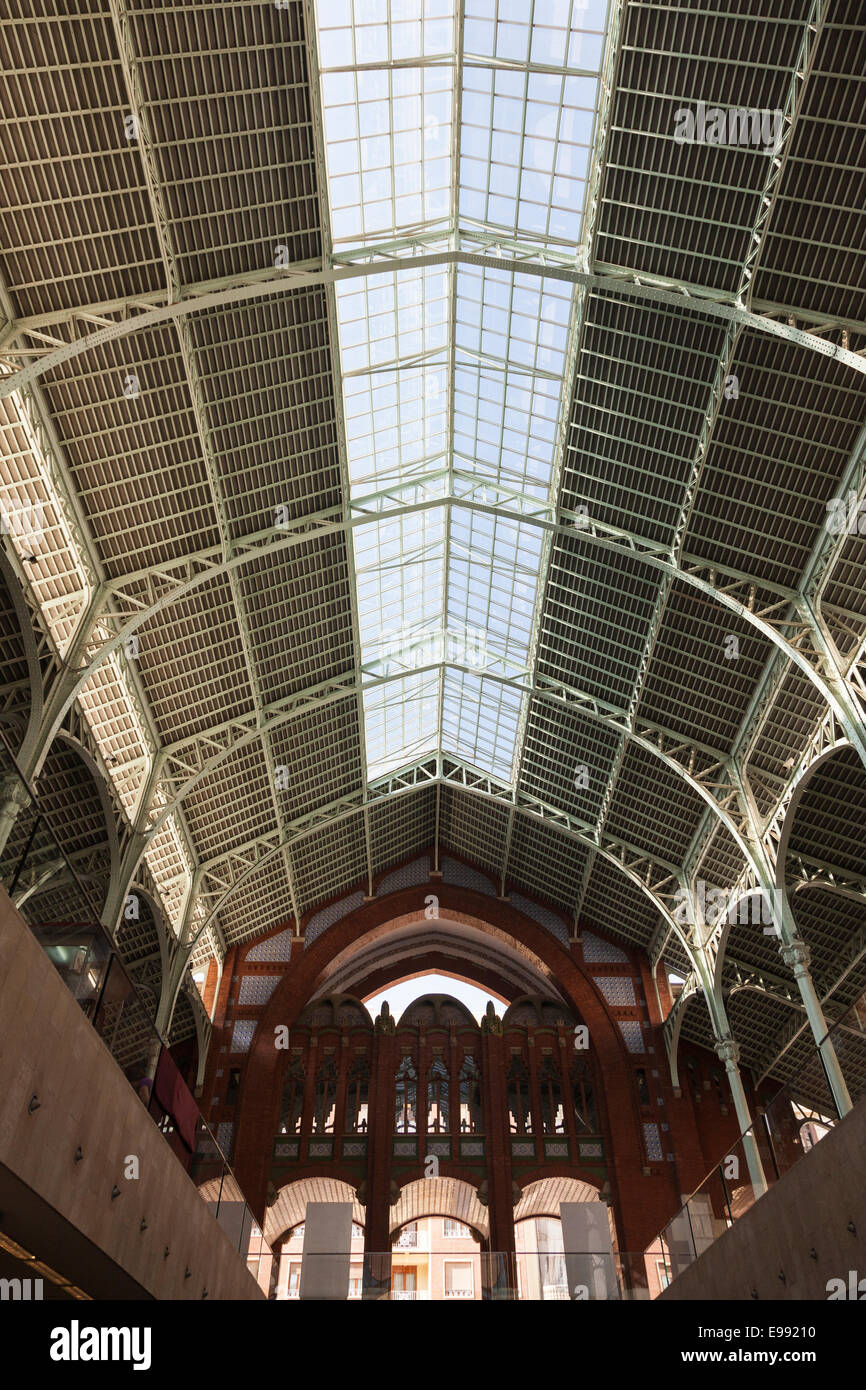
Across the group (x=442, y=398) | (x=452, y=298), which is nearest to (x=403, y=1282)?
(x=442, y=398)

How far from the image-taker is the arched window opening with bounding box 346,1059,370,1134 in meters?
43.2

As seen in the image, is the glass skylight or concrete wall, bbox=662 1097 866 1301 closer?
concrete wall, bbox=662 1097 866 1301

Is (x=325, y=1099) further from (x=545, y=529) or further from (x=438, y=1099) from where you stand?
(x=545, y=529)

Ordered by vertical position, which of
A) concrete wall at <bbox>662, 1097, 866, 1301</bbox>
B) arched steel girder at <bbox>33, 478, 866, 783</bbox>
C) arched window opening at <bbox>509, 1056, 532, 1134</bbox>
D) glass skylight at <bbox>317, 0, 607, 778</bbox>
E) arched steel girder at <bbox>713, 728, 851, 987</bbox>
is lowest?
concrete wall at <bbox>662, 1097, 866, 1301</bbox>

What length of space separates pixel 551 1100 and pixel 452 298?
33.3 metres

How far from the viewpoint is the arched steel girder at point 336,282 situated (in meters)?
21.0

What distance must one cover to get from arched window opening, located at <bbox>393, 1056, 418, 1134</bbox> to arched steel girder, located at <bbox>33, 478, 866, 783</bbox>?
25323mm

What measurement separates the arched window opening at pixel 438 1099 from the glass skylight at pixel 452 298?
16780 mm

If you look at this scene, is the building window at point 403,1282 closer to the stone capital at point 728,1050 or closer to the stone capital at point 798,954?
the stone capital at point 798,954

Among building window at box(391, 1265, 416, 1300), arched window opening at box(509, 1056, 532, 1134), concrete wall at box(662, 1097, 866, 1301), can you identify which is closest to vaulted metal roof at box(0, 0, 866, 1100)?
arched window opening at box(509, 1056, 532, 1134)

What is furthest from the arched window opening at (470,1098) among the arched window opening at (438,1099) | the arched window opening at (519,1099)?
the arched window opening at (519,1099)

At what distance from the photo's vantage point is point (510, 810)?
46.7 meters

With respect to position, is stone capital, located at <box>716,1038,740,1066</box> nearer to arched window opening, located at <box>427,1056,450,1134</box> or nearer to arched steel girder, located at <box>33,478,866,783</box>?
arched window opening, located at <box>427,1056,450,1134</box>
